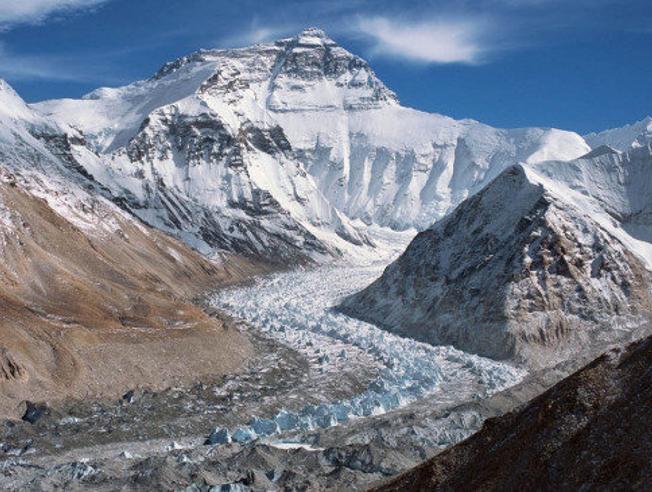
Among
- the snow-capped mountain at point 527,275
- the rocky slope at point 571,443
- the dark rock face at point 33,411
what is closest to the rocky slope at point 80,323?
the dark rock face at point 33,411

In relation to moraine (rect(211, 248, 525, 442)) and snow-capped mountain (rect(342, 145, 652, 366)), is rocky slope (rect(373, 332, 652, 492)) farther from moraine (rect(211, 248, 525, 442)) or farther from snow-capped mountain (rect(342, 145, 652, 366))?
snow-capped mountain (rect(342, 145, 652, 366))

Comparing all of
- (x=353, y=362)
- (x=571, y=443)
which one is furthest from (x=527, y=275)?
(x=571, y=443)

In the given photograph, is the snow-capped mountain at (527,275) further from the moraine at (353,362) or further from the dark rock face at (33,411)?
the dark rock face at (33,411)

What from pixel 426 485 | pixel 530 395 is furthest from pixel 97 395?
pixel 426 485

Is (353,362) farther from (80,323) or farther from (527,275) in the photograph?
(80,323)

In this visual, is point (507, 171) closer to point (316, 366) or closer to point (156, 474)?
point (316, 366)

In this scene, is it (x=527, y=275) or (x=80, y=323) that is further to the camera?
(x=527, y=275)

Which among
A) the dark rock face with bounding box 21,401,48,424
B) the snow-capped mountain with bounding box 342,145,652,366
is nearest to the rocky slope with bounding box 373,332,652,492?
the dark rock face with bounding box 21,401,48,424
